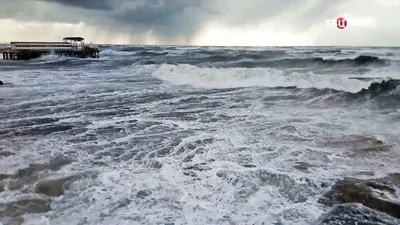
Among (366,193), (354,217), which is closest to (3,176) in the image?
(354,217)

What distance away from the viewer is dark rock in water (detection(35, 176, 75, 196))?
4.77 meters

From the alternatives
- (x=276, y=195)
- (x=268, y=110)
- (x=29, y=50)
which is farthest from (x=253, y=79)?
(x=29, y=50)

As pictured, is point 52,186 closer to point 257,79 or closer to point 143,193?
point 143,193

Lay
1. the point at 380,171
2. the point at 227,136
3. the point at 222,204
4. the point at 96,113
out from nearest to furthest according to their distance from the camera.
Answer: the point at 222,204
the point at 380,171
the point at 227,136
the point at 96,113

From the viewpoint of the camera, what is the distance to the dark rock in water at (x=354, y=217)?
390 cm

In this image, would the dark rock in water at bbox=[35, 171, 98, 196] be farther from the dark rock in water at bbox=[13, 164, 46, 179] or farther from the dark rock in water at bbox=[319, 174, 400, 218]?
the dark rock in water at bbox=[319, 174, 400, 218]

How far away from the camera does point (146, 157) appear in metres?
6.25

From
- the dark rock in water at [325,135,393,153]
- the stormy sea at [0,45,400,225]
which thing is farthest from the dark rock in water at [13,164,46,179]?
the dark rock in water at [325,135,393,153]

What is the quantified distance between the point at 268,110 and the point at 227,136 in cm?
353

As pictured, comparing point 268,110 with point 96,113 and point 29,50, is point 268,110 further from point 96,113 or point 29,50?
point 29,50

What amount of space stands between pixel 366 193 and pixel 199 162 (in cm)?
265

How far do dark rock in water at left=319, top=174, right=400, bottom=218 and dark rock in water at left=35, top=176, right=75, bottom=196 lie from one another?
11.7 feet

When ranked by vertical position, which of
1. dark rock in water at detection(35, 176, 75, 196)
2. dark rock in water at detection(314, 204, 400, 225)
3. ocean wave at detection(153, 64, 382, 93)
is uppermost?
ocean wave at detection(153, 64, 382, 93)

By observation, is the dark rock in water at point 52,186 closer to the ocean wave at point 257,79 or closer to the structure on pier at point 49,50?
the ocean wave at point 257,79
